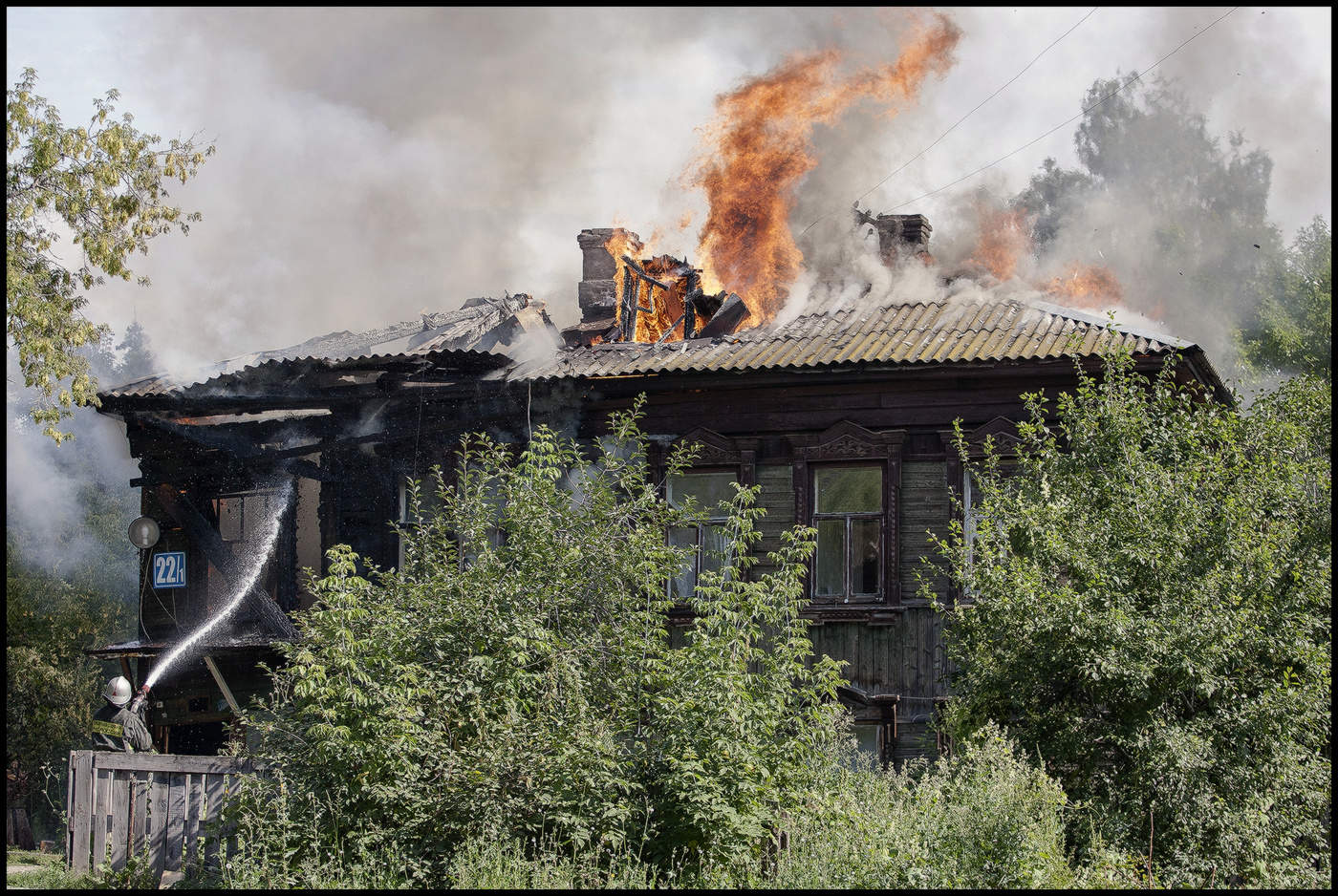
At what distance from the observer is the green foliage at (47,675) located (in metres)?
26.3

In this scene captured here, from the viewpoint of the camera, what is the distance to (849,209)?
20.2m

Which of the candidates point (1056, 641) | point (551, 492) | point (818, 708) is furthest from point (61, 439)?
point (1056, 641)

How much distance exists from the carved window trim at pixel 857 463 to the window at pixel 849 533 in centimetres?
9

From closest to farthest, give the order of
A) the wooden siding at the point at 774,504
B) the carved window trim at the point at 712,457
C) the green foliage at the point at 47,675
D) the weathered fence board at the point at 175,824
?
1. the weathered fence board at the point at 175,824
2. the wooden siding at the point at 774,504
3. the carved window trim at the point at 712,457
4. the green foliage at the point at 47,675

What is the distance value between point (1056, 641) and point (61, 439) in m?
10.8

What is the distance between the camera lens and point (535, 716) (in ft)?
34.5

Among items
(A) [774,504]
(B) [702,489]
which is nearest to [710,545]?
(B) [702,489]

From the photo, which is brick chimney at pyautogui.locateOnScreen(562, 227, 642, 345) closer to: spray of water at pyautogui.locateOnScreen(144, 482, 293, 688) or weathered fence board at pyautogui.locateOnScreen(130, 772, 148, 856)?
spray of water at pyautogui.locateOnScreen(144, 482, 293, 688)

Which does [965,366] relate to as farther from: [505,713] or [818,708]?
[505,713]

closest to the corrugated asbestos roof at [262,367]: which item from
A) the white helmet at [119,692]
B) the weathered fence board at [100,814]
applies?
the white helmet at [119,692]

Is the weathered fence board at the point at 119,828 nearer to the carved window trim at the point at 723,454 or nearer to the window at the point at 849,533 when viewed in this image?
the carved window trim at the point at 723,454

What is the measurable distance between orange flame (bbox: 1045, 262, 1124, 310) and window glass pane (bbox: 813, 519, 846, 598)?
560cm

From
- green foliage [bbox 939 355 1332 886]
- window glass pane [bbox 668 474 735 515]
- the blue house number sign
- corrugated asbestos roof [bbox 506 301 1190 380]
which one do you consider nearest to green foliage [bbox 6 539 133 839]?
the blue house number sign

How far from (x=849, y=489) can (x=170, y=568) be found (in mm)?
9104
